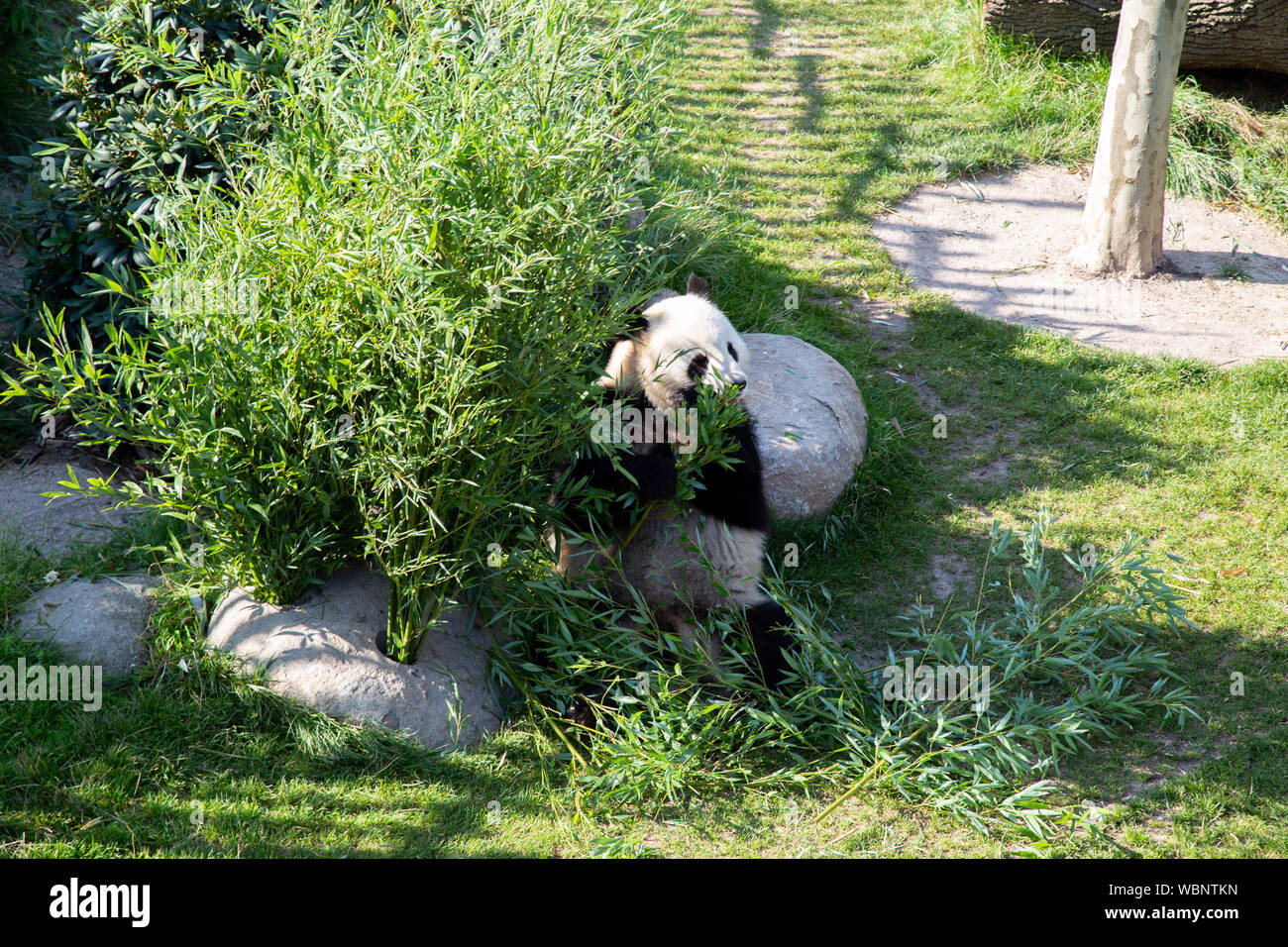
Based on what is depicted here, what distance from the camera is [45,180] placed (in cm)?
474

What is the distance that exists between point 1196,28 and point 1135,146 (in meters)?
2.43

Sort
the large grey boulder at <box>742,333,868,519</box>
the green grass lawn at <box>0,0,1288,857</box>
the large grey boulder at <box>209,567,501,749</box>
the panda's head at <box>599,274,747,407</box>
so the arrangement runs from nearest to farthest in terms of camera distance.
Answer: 1. the green grass lawn at <box>0,0,1288,857</box>
2. the large grey boulder at <box>209,567,501,749</box>
3. the panda's head at <box>599,274,747,407</box>
4. the large grey boulder at <box>742,333,868,519</box>

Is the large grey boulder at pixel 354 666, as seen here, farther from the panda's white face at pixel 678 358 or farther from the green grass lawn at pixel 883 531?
the panda's white face at pixel 678 358

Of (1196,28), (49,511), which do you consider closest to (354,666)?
(49,511)

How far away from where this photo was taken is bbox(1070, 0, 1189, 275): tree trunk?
6492 millimetres

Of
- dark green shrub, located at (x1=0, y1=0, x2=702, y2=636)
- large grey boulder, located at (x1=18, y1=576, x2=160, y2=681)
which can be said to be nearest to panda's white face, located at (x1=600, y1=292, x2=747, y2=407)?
dark green shrub, located at (x1=0, y1=0, x2=702, y2=636)

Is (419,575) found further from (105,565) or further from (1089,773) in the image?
(1089,773)

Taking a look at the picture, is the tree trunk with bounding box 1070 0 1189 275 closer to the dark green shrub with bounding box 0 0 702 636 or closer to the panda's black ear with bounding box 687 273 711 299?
the panda's black ear with bounding box 687 273 711 299

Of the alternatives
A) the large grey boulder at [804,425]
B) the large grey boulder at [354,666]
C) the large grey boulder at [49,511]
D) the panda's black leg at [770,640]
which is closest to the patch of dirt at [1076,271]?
the large grey boulder at [804,425]

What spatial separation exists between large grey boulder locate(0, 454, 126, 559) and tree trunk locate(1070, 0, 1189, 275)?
6577 mm

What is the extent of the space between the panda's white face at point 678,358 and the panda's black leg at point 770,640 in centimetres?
99

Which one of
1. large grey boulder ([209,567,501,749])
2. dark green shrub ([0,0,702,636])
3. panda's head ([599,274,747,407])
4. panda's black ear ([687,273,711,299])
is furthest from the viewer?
panda's black ear ([687,273,711,299])

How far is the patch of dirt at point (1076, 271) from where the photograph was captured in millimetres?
6508

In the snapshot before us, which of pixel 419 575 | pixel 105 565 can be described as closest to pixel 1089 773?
pixel 419 575
